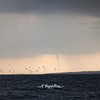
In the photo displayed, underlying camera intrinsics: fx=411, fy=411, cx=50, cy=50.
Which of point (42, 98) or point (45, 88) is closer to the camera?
point (42, 98)

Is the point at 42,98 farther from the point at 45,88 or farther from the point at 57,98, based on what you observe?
the point at 45,88

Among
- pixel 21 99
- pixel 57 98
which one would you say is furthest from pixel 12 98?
pixel 57 98

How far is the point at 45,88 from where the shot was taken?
197m

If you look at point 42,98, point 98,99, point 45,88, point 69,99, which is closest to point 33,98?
point 42,98

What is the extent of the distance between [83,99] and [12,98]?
24.4m

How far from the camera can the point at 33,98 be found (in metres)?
141

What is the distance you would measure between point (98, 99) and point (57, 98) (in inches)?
567

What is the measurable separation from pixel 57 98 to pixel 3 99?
18875 millimetres

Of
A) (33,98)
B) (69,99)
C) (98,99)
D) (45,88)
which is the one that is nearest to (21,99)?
(33,98)

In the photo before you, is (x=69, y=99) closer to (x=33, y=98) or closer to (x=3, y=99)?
(x=33, y=98)

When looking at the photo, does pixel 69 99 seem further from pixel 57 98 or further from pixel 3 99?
pixel 3 99

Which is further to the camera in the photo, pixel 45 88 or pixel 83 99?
pixel 45 88

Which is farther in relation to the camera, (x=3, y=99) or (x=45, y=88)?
(x=45, y=88)

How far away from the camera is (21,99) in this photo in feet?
448
